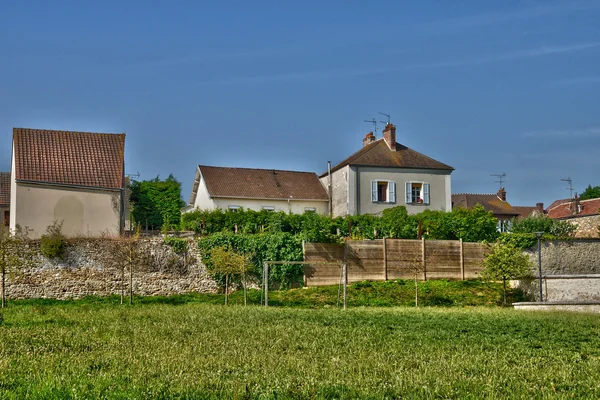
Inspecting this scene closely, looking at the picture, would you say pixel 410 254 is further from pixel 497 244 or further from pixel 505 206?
pixel 505 206

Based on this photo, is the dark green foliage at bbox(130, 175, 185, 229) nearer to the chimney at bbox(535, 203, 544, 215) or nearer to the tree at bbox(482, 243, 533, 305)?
the tree at bbox(482, 243, 533, 305)

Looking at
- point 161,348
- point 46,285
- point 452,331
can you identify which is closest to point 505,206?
point 46,285

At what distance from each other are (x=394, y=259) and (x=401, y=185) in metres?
17.6

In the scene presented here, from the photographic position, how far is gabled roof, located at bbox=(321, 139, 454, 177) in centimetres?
5309

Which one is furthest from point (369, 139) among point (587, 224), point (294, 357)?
point (294, 357)

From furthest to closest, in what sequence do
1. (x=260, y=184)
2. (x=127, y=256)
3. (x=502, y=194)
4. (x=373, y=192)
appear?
(x=502, y=194), (x=260, y=184), (x=373, y=192), (x=127, y=256)

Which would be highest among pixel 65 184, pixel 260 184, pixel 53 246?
pixel 260 184

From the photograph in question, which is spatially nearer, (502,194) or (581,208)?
(581,208)

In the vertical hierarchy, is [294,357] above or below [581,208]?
below

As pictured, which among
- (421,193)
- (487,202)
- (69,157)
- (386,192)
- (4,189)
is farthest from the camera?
(487,202)

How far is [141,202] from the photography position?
5284 cm

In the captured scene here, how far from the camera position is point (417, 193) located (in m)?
54.1

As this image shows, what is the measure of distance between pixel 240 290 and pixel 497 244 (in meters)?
13.0

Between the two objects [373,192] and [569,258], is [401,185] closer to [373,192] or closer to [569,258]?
[373,192]
